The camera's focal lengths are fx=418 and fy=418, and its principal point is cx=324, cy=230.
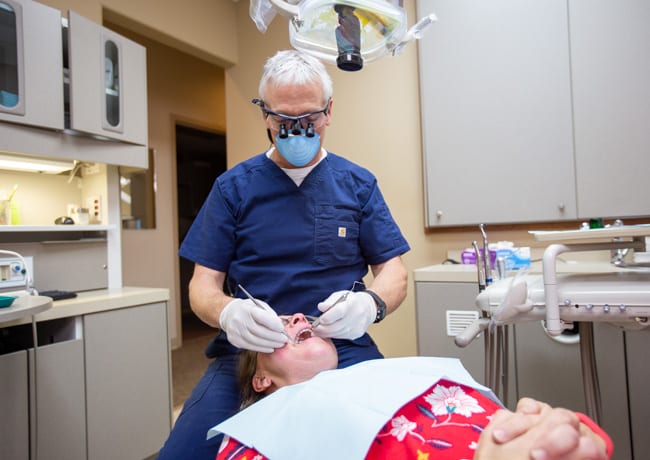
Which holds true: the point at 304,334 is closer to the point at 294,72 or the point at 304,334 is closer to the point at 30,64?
the point at 294,72

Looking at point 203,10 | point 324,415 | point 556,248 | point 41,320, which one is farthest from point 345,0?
point 203,10

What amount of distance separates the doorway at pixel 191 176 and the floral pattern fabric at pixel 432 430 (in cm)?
434

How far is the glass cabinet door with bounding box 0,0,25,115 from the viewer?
1634 millimetres

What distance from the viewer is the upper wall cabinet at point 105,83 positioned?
181cm

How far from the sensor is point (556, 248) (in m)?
0.97

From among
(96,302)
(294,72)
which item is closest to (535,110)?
(294,72)

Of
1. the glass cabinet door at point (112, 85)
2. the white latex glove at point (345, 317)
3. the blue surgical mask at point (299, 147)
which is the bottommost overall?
the white latex glove at point (345, 317)

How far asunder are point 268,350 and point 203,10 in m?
2.83

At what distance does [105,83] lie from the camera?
197 centimetres

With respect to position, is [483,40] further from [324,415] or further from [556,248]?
[324,415]

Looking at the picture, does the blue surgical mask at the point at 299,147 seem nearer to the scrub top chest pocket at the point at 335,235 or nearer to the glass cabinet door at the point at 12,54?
the scrub top chest pocket at the point at 335,235

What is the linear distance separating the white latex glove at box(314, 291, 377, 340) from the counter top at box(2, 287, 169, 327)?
0.93 meters

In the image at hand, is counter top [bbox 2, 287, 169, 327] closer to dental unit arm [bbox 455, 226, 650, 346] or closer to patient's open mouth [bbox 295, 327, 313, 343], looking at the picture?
patient's open mouth [bbox 295, 327, 313, 343]

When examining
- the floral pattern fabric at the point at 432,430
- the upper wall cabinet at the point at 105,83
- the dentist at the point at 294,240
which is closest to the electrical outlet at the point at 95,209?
the upper wall cabinet at the point at 105,83
